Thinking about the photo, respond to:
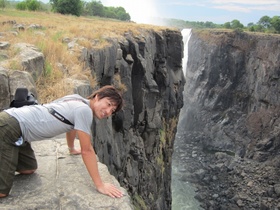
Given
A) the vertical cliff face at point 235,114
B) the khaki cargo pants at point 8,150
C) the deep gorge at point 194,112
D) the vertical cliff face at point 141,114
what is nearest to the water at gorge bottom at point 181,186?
the deep gorge at point 194,112

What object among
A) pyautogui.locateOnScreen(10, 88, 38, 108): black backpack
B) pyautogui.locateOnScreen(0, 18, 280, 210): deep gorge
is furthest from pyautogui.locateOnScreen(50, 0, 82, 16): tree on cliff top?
pyautogui.locateOnScreen(10, 88, 38, 108): black backpack

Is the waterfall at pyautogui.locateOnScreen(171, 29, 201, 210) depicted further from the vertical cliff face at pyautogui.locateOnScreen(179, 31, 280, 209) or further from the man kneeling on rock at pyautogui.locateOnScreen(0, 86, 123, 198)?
the man kneeling on rock at pyautogui.locateOnScreen(0, 86, 123, 198)

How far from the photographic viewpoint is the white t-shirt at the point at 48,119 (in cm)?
499

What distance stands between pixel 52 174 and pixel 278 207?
39097 mm

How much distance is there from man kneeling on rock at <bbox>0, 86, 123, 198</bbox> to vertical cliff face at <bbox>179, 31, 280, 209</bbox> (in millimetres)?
37259

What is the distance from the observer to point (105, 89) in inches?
211

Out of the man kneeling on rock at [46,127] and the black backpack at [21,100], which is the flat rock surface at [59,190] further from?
the black backpack at [21,100]

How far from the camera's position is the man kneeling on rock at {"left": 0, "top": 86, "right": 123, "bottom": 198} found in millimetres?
4789

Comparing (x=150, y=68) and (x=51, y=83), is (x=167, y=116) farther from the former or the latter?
(x=51, y=83)

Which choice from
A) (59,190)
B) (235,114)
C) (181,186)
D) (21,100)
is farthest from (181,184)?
(21,100)

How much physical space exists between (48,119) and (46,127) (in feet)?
0.43

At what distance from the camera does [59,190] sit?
5.19 meters

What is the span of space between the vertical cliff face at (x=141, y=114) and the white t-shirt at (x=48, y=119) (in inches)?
290

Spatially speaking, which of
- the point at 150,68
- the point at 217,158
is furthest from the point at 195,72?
the point at 150,68
